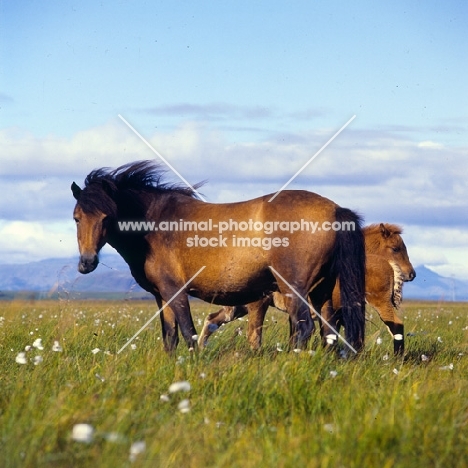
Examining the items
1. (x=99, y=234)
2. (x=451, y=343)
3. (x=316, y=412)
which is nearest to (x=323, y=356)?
(x=316, y=412)

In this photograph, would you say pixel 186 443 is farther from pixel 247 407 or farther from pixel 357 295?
pixel 357 295

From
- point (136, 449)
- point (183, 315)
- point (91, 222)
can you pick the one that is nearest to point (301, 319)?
point (183, 315)

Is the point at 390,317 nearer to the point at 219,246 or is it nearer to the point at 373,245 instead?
the point at 373,245

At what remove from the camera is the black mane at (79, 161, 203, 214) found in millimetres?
9578

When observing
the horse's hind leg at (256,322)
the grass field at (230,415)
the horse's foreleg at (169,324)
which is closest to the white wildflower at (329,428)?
the grass field at (230,415)

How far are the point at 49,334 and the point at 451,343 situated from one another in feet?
20.8

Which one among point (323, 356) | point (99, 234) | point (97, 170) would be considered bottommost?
point (323, 356)

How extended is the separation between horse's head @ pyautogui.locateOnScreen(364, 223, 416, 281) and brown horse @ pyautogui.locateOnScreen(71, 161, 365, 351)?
271 cm

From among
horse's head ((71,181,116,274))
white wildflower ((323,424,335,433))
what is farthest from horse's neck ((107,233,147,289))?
white wildflower ((323,424,335,433))

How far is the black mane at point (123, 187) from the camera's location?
31.4 feet

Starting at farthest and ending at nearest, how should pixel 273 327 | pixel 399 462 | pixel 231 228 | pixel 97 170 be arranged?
pixel 273 327 → pixel 97 170 → pixel 231 228 → pixel 399 462

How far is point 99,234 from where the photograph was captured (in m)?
9.58

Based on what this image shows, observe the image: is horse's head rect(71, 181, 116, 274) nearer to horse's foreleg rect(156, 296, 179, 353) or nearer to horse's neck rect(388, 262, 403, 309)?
horse's foreleg rect(156, 296, 179, 353)

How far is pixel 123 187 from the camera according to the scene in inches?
402
